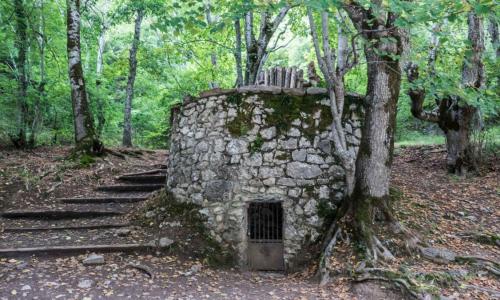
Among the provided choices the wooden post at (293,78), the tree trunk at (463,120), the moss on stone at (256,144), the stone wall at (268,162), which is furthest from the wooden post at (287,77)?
the tree trunk at (463,120)

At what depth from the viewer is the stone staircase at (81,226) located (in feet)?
17.8

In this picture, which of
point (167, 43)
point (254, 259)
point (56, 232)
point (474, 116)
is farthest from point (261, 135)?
point (167, 43)

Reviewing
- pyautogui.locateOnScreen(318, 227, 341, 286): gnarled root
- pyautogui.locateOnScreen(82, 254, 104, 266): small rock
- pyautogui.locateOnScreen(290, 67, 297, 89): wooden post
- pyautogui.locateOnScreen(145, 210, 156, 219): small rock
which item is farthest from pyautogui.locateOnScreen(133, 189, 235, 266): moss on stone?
pyautogui.locateOnScreen(290, 67, 297, 89): wooden post

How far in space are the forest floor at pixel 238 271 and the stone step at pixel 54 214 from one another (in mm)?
367

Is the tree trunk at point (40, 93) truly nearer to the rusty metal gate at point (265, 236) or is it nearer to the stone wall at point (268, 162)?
the stone wall at point (268, 162)

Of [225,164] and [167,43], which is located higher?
[167,43]

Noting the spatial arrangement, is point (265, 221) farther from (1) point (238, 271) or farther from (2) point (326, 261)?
(2) point (326, 261)

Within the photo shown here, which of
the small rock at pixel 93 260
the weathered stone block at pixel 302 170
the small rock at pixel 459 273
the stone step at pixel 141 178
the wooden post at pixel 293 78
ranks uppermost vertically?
the wooden post at pixel 293 78

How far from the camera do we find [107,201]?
737 centimetres

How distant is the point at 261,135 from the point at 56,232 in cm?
376

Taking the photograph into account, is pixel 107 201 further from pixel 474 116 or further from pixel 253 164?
pixel 474 116

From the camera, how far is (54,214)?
6.65 metres

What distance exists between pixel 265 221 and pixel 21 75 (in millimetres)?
8179

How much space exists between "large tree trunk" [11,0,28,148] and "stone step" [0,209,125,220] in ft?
14.4
